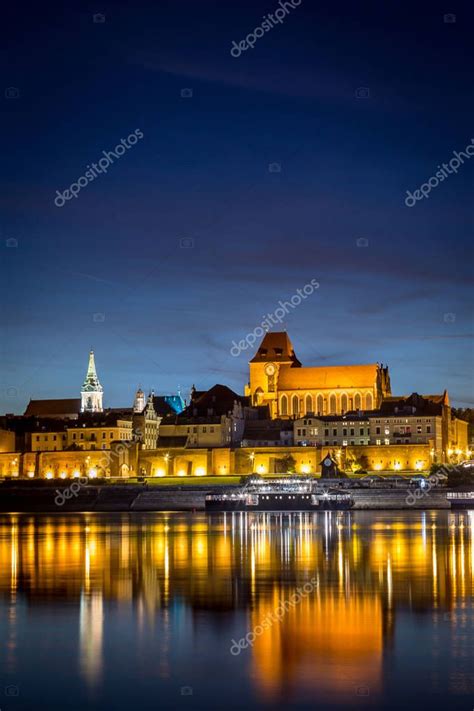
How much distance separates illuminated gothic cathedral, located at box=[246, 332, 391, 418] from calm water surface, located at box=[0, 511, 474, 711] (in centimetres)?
7305

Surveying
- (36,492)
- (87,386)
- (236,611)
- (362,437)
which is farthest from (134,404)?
(236,611)

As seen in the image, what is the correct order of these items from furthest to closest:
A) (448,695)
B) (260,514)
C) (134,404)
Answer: (134,404)
(260,514)
(448,695)

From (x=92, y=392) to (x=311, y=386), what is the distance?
44578 mm

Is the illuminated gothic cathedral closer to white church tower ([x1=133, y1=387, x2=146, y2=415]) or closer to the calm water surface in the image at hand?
white church tower ([x1=133, y1=387, x2=146, y2=415])

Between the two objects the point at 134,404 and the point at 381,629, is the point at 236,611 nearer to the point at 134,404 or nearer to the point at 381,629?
the point at 381,629

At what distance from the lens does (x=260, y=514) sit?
6531 centimetres

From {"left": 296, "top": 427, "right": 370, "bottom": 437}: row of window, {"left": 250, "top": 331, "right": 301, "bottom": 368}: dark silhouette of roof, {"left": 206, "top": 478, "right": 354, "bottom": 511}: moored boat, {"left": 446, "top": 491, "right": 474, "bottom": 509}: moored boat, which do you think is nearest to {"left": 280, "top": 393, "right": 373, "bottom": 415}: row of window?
{"left": 250, "top": 331, "right": 301, "bottom": 368}: dark silhouette of roof

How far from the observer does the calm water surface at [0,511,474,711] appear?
44.2ft

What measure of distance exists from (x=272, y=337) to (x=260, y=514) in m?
53.3

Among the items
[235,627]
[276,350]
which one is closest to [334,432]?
[276,350]

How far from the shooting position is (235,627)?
58.3ft

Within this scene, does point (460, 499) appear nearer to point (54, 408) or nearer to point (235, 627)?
point (235, 627)

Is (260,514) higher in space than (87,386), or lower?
lower

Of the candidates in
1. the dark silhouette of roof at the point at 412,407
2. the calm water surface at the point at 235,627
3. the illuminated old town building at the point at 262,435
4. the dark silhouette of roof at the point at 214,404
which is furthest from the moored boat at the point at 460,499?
the calm water surface at the point at 235,627
